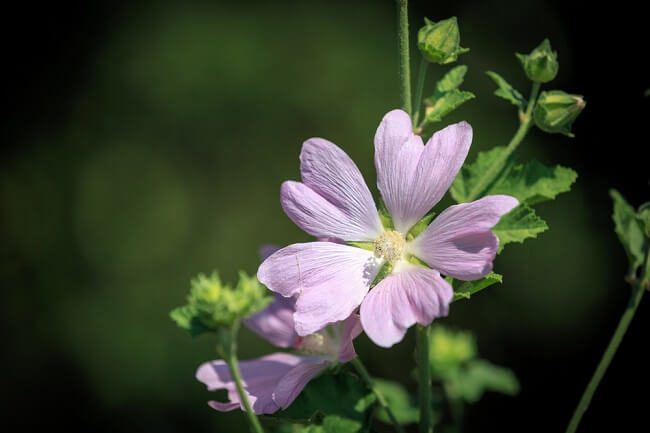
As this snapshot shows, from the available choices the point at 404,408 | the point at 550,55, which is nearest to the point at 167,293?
the point at 404,408

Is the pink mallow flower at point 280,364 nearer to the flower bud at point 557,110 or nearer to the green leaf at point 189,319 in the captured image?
the green leaf at point 189,319

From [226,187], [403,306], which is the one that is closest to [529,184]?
[403,306]

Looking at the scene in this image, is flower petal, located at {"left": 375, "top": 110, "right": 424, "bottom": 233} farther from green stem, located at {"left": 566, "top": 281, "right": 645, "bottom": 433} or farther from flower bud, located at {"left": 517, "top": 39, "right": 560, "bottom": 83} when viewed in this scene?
green stem, located at {"left": 566, "top": 281, "right": 645, "bottom": 433}

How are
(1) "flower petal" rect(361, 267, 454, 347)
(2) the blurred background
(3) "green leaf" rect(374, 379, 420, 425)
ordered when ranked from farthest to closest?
(2) the blurred background, (3) "green leaf" rect(374, 379, 420, 425), (1) "flower petal" rect(361, 267, 454, 347)

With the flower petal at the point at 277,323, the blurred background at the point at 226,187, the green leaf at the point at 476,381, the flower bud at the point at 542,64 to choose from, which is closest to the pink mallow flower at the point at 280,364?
the flower petal at the point at 277,323

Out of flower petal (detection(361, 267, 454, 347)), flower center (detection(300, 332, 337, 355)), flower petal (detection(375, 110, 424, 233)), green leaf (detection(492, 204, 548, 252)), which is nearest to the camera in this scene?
flower petal (detection(361, 267, 454, 347))

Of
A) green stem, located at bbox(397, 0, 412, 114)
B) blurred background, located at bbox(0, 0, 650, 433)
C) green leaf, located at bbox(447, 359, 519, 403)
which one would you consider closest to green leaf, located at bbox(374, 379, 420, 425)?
green leaf, located at bbox(447, 359, 519, 403)

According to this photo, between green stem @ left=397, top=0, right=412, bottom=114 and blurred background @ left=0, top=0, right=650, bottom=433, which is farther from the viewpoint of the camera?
blurred background @ left=0, top=0, right=650, bottom=433

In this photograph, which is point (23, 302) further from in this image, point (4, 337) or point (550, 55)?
point (550, 55)

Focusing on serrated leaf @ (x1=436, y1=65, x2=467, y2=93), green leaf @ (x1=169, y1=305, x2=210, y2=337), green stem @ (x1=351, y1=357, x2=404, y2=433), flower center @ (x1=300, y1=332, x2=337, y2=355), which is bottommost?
green stem @ (x1=351, y1=357, x2=404, y2=433)
